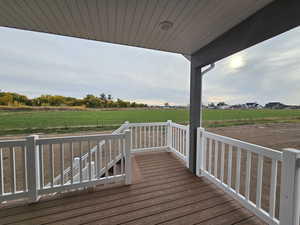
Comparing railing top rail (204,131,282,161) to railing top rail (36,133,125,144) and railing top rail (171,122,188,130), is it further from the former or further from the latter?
railing top rail (36,133,125,144)

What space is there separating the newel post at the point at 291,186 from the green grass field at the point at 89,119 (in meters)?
0.76

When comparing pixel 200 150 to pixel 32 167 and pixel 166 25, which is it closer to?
pixel 166 25

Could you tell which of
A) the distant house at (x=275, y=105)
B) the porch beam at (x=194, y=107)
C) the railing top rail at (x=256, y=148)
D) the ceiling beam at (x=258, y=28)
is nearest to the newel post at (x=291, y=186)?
the railing top rail at (x=256, y=148)

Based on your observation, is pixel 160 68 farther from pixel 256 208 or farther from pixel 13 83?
pixel 256 208

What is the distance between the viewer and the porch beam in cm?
272

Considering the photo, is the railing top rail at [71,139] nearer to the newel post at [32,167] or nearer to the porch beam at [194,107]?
the newel post at [32,167]

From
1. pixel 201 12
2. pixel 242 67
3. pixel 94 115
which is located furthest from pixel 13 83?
pixel 242 67

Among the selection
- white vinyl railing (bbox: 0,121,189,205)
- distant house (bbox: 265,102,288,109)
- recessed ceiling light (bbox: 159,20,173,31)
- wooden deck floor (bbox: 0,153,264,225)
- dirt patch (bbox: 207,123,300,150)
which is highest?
recessed ceiling light (bbox: 159,20,173,31)

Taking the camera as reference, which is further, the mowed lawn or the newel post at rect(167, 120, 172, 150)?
the newel post at rect(167, 120, 172, 150)

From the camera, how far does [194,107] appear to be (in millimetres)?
2789

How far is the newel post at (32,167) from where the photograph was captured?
74.5 inches

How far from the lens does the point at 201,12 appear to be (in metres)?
1.62

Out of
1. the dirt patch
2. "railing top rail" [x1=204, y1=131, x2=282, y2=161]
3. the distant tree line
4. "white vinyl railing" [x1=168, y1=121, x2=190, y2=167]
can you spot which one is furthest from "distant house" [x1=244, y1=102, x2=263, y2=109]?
the distant tree line

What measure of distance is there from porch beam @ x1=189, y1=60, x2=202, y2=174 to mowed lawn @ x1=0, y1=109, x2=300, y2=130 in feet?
1.04
